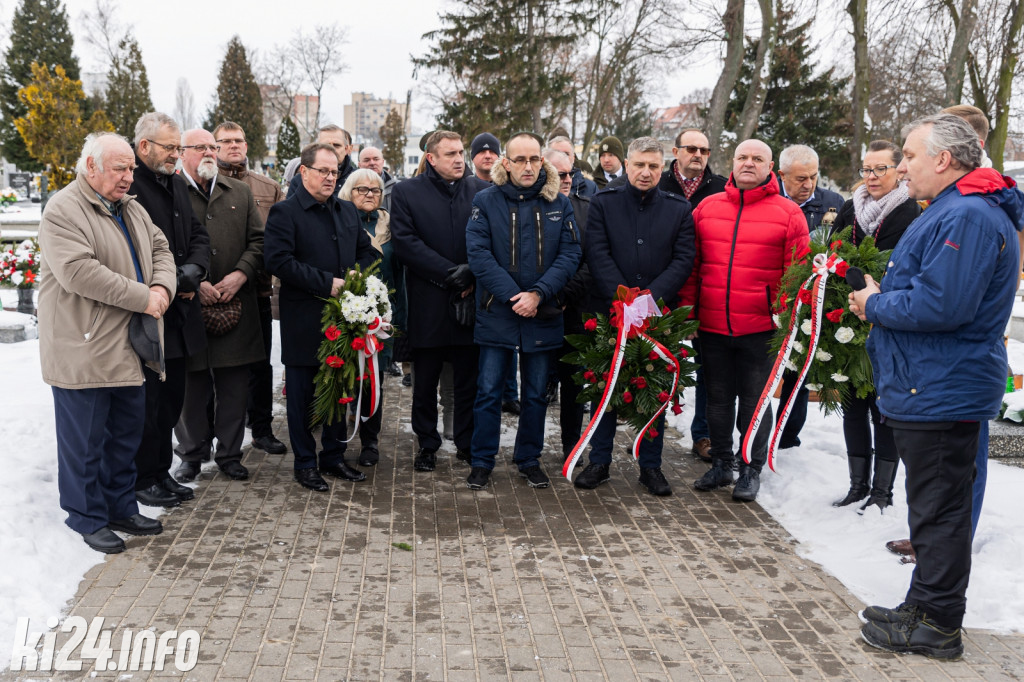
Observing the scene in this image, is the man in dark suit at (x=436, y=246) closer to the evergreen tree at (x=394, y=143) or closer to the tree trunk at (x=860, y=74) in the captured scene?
the tree trunk at (x=860, y=74)

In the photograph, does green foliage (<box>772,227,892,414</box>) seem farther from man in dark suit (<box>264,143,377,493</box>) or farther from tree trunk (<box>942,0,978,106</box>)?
tree trunk (<box>942,0,978,106</box>)

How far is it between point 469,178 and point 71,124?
92.0 feet

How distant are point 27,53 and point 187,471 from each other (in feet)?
184

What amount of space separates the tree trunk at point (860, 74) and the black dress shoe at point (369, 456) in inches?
593

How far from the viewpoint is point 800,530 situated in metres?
5.28

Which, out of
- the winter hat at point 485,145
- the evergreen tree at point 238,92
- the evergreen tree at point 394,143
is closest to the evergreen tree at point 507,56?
the winter hat at point 485,145

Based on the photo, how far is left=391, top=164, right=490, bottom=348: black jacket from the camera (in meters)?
6.14

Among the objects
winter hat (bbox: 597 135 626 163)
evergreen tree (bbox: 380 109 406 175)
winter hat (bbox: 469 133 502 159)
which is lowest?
winter hat (bbox: 469 133 502 159)

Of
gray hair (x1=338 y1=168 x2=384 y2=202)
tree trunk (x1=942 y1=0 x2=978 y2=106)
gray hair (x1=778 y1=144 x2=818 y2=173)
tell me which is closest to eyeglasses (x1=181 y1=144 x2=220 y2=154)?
gray hair (x1=338 y1=168 x2=384 y2=202)

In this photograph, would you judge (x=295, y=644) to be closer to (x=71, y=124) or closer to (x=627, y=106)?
(x=71, y=124)

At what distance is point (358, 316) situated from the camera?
566cm

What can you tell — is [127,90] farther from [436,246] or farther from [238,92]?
[436,246]

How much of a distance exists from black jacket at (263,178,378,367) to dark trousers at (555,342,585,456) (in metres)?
1.73

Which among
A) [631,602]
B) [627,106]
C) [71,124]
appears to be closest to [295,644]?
[631,602]
